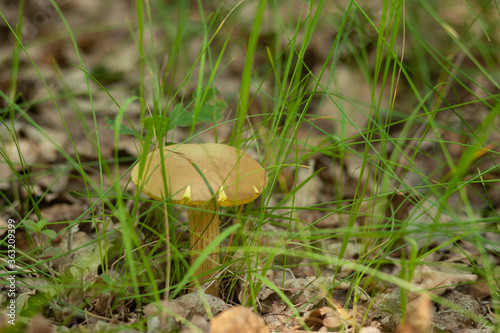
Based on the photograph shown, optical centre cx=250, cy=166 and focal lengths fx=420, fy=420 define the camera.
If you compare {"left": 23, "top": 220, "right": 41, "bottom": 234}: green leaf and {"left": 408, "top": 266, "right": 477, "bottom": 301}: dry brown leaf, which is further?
{"left": 408, "top": 266, "right": 477, "bottom": 301}: dry brown leaf

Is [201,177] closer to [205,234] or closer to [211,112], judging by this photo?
[205,234]

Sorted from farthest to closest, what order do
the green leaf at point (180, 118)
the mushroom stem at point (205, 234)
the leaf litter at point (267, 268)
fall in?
the green leaf at point (180, 118) → the mushroom stem at point (205, 234) → the leaf litter at point (267, 268)

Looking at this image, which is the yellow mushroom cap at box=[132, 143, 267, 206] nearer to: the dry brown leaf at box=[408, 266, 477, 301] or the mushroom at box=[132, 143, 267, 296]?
the mushroom at box=[132, 143, 267, 296]

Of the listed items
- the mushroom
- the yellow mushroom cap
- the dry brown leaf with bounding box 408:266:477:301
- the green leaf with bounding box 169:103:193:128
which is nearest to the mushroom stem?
the mushroom

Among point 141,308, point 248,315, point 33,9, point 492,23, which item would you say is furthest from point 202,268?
point 33,9

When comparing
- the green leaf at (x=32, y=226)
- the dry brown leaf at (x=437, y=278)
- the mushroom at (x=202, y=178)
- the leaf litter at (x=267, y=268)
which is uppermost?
the mushroom at (x=202, y=178)

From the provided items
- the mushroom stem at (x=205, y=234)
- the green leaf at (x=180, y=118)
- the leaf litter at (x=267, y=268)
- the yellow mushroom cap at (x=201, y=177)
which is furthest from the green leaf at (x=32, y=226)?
the green leaf at (x=180, y=118)

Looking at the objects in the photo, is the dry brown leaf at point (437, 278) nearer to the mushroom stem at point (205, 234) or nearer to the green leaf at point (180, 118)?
the mushroom stem at point (205, 234)

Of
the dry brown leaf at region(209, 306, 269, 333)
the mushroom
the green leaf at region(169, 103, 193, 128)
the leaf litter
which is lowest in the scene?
the leaf litter
